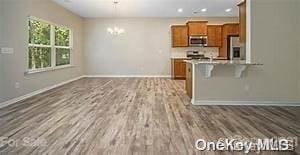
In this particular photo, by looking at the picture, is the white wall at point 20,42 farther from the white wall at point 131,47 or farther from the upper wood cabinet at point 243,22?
the upper wood cabinet at point 243,22

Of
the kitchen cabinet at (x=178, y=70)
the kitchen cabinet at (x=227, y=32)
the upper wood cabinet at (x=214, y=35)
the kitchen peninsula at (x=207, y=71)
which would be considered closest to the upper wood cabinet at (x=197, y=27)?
the upper wood cabinet at (x=214, y=35)

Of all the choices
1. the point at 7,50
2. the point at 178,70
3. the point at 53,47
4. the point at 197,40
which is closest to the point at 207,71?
the point at 7,50

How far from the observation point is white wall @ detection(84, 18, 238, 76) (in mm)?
12523

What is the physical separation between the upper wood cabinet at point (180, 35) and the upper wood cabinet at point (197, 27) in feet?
0.82

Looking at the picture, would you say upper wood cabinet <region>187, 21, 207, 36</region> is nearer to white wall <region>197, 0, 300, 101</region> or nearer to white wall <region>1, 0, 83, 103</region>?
white wall <region>1, 0, 83, 103</region>

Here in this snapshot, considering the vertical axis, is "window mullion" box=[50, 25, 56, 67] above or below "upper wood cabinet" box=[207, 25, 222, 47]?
below

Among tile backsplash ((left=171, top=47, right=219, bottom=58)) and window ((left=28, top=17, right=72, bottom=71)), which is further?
tile backsplash ((left=171, top=47, right=219, bottom=58))

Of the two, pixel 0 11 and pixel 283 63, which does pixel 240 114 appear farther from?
pixel 0 11

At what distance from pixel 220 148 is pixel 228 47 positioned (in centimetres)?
932

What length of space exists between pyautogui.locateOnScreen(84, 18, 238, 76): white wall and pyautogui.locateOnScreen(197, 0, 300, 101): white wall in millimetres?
6609

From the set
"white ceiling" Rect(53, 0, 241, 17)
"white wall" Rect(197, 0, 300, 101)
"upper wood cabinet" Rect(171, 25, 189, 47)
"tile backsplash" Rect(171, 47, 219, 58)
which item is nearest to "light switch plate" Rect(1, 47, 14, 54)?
"white ceiling" Rect(53, 0, 241, 17)

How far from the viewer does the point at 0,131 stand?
384 centimetres

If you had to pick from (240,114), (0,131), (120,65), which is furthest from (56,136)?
(120,65)

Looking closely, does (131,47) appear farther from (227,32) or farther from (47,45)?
(47,45)
